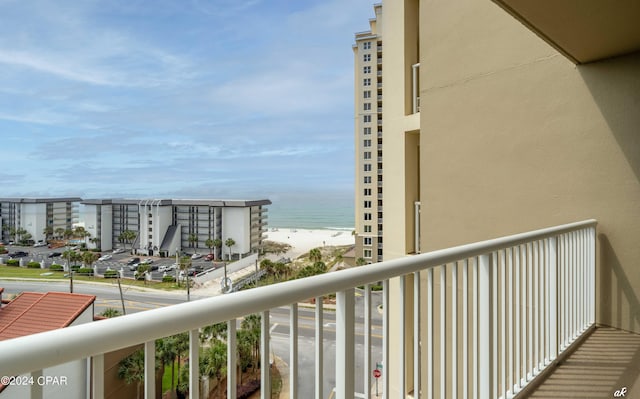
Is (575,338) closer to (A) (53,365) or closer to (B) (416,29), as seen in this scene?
(A) (53,365)

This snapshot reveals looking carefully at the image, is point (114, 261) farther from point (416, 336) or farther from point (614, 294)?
point (416, 336)

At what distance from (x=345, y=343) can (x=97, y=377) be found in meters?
0.65

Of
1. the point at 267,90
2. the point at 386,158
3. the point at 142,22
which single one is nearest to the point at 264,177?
the point at 267,90

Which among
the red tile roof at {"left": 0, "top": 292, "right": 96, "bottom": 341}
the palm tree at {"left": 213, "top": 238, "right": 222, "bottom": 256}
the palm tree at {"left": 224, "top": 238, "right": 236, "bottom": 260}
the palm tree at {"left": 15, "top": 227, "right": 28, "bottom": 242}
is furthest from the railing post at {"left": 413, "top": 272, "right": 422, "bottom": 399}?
the palm tree at {"left": 15, "top": 227, "right": 28, "bottom": 242}

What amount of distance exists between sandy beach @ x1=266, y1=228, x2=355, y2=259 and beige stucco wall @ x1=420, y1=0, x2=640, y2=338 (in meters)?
47.1

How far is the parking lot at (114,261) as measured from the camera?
33.2 m

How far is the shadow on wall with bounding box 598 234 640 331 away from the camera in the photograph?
288 cm

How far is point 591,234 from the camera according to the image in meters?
A: 2.94

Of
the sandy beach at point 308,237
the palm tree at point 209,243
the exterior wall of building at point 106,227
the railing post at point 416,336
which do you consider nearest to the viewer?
the railing post at point 416,336

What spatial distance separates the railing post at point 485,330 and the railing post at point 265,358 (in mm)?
1178

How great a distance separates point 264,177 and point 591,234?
118 meters

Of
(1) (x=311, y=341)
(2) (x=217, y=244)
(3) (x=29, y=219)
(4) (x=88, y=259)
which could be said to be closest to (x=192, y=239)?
(2) (x=217, y=244)

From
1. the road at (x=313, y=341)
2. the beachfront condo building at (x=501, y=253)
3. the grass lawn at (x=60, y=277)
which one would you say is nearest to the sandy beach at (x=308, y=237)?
the grass lawn at (x=60, y=277)

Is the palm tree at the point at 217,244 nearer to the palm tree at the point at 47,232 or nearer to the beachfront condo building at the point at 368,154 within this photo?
the palm tree at the point at 47,232
